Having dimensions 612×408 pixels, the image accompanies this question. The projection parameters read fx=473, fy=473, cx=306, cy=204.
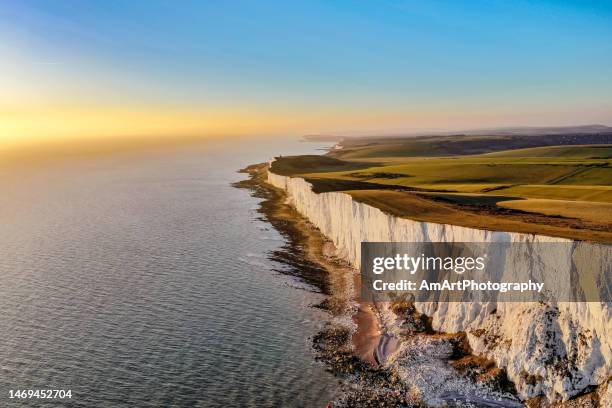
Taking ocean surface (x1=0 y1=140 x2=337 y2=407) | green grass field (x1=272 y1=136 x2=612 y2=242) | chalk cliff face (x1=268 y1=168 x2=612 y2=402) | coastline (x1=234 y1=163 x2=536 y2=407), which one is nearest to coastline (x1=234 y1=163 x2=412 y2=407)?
coastline (x1=234 y1=163 x2=536 y2=407)

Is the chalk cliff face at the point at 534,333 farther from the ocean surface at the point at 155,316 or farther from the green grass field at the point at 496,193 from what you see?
the ocean surface at the point at 155,316

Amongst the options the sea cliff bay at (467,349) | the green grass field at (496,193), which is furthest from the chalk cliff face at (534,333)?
the green grass field at (496,193)

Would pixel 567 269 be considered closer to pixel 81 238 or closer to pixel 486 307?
pixel 486 307

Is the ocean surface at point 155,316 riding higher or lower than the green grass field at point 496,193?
lower

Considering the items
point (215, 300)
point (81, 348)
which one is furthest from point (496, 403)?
point (81, 348)

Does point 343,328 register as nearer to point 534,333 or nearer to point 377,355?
point 377,355

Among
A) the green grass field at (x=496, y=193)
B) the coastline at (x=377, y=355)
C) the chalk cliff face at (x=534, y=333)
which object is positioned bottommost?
the coastline at (x=377, y=355)

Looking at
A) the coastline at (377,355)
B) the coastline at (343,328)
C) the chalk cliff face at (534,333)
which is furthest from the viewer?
the coastline at (343,328)

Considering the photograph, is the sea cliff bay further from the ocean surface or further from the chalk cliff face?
the ocean surface
